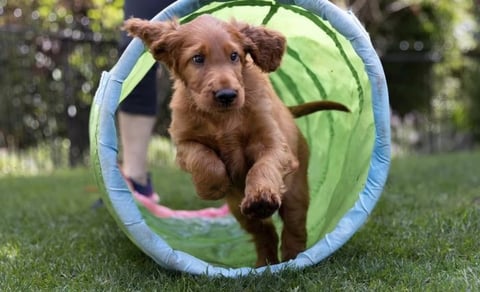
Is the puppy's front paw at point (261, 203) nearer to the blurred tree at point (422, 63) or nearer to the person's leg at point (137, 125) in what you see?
the person's leg at point (137, 125)

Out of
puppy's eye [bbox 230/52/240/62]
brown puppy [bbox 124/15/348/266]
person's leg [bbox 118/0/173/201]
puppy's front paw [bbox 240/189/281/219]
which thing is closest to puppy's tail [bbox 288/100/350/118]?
brown puppy [bbox 124/15/348/266]

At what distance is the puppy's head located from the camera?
284cm

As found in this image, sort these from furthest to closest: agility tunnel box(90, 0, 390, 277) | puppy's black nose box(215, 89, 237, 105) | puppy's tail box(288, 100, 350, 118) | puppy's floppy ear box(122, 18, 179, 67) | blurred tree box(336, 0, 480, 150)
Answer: blurred tree box(336, 0, 480, 150), puppy's tail box(288, 100, 350, 118), puppy's floppy ear box(122, 18, 179, 67), agility tunnel box(90, 0, 390, 277), puppy's black nose box(215, 89, 237, 105)

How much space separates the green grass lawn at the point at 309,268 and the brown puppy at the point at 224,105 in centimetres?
39

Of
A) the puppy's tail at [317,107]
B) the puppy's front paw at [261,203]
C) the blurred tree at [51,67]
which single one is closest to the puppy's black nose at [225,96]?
the puppy's front paw at [261,203]

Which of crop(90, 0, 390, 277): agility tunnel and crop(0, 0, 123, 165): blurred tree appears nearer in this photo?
crop(90, 0, 390, 277): agility tunnel

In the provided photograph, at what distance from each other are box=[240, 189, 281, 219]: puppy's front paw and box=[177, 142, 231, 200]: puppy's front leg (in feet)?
1.06

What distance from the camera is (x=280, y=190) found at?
2.90 metres

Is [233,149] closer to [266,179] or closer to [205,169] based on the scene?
[205,169]

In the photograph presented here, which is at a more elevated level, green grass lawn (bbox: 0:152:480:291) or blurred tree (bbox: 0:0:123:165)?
green grass lawn (bbox: 0:152:480:291)

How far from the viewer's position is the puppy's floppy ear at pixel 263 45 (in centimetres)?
315

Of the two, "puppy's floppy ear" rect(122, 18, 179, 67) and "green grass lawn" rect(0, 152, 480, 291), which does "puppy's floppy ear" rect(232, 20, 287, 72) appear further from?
"green grass lawn" rect(0, 152, 480, 291)

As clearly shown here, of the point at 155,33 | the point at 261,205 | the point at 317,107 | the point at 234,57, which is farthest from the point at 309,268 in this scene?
the point at 155,33

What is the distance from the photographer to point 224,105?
282cm
